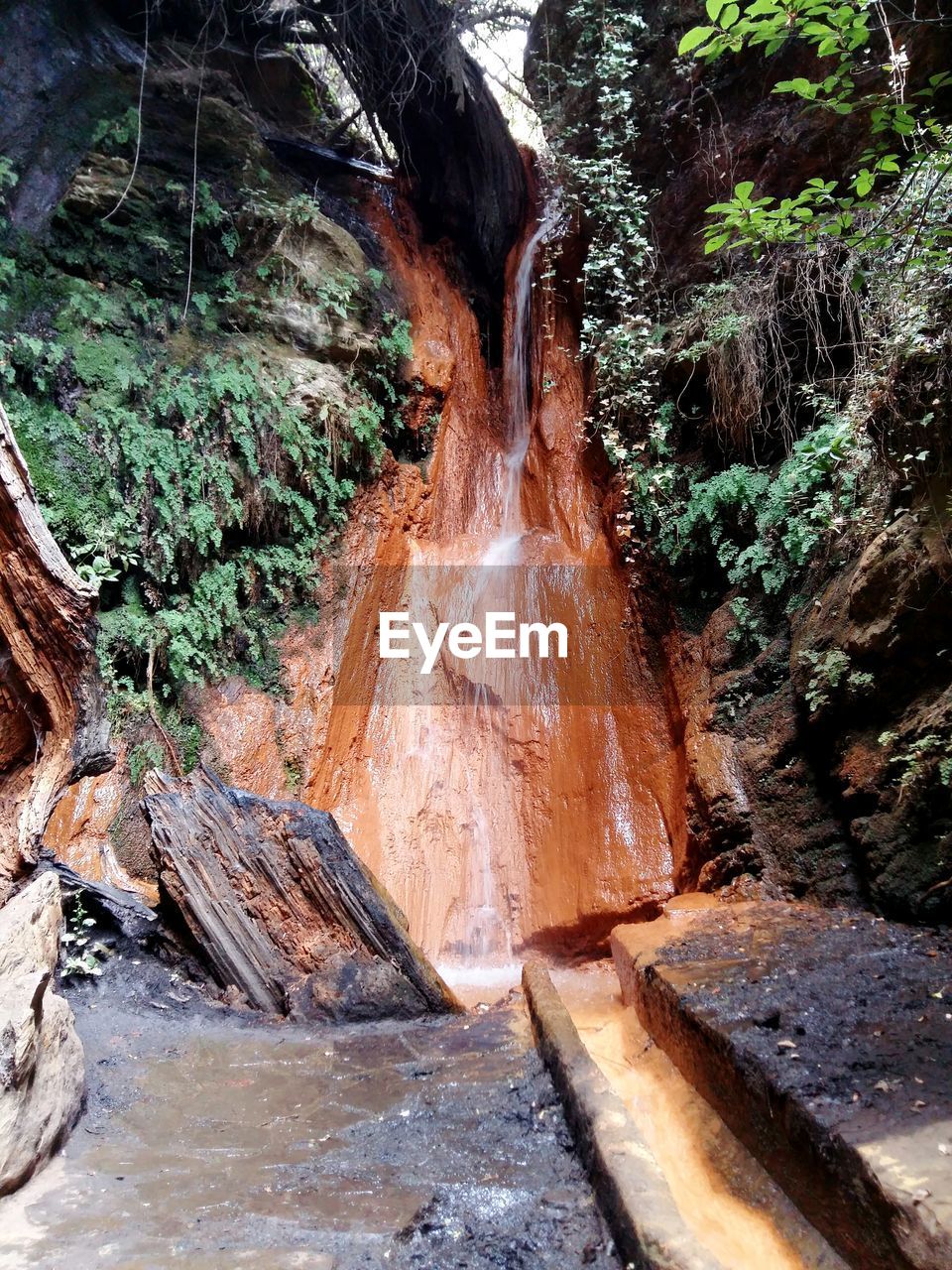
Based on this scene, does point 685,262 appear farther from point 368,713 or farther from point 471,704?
point 368,713

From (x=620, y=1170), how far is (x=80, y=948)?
3422 millimetres

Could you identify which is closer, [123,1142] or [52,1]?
[123,1142]

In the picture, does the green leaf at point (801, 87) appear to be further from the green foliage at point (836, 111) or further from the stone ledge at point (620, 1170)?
the stone ledge at point (620, 1170)

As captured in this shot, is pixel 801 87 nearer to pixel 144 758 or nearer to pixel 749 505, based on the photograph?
pixel 749 505

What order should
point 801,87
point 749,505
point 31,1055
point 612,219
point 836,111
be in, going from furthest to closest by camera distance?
point 612,219 → point 749,505 → point 836,111 → point 801,87 → point 31,1055

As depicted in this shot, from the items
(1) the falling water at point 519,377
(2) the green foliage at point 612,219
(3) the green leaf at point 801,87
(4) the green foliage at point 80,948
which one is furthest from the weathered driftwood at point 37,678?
(1) the falling water at point 519,377

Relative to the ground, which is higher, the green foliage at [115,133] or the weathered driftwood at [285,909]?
the green foliage at [115,133]

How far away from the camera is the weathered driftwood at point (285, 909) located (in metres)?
4.19

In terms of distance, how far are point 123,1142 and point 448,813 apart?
4.45 m

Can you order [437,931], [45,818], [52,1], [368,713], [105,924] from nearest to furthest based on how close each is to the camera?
[45,818]
[105,924]
[437,931]
[368,713]
[52,1]

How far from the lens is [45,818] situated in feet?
12.9

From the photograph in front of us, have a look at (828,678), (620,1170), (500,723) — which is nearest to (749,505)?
(828,678)

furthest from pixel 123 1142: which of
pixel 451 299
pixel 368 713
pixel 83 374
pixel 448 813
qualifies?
pixel 451 299

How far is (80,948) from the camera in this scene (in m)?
4.22
